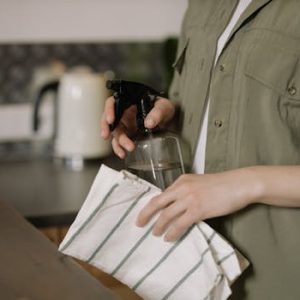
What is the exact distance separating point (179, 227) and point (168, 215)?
0.07 ft

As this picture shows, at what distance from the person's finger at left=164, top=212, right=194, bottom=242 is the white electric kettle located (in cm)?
96

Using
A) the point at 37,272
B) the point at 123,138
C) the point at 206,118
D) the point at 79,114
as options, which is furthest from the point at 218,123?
the point at 79,114

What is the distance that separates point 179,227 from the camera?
2.33 ft

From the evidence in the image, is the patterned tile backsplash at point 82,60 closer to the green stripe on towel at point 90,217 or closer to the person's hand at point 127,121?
the person's hand at point 127,121

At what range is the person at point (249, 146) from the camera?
702 mm

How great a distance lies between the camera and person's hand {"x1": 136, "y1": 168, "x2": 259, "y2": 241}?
27.5 inches

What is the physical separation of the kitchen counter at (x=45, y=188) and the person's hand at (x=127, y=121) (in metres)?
0.40

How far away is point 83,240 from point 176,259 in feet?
0.40

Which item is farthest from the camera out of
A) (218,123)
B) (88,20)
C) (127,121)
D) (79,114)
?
(88,20)

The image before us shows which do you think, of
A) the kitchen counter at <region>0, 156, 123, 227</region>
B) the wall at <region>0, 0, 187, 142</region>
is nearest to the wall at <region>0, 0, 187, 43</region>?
the wall at <region>0, 0, 187, 142</region>

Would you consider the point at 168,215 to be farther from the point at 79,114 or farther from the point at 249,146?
the point at 79,114

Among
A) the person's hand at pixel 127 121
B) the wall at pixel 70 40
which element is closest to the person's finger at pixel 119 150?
the person's hand at pixel 127 121

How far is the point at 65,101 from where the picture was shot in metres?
1.66

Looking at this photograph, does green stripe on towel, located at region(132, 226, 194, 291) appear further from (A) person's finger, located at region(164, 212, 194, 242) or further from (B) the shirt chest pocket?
(B) the shirt chest pocket
